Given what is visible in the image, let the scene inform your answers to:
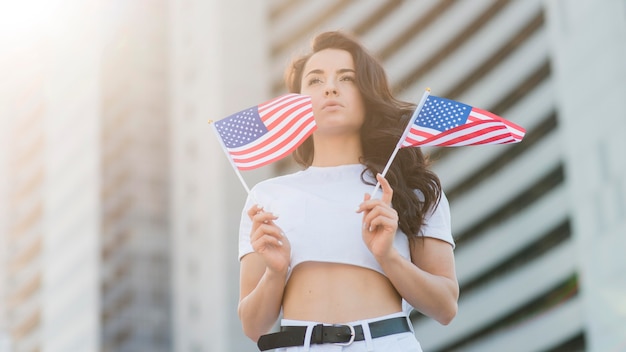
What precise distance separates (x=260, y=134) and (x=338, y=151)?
0.37 meters

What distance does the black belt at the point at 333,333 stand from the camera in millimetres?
3236

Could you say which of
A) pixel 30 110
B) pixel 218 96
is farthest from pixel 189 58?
pixel 30 110

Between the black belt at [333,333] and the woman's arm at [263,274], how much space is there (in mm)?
130

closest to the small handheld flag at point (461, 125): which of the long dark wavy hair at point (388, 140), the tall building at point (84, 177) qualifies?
the long dark wavy hair at point (388, 140)

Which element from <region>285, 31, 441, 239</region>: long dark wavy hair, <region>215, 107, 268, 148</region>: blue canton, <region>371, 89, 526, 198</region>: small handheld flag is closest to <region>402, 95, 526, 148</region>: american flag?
<region>371, 89, 526, 198</region>: small handheld flag

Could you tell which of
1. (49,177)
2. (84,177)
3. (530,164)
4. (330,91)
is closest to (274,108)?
(330,91)

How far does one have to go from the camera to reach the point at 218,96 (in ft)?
204

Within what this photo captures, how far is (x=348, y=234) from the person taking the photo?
3.44 m

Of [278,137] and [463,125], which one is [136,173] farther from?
[463,125]

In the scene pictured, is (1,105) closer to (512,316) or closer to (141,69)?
(141,69)

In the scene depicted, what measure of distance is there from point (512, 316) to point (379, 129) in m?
51.1

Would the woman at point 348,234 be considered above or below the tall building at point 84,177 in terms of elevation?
below

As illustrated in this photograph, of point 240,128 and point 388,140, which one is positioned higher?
point 240,128

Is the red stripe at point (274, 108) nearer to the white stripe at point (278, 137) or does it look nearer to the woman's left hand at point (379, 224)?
the white stripe at point (278, 137)
